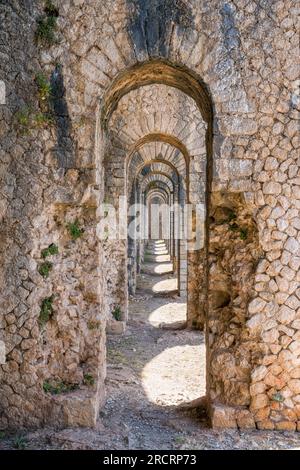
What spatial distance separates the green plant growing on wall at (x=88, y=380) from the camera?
4078mm

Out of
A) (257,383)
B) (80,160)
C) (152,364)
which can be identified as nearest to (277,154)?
(80,160)

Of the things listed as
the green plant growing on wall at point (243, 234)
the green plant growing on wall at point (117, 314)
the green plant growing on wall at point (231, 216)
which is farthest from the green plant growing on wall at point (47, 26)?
the green plant growing on wall at point (117, 314)

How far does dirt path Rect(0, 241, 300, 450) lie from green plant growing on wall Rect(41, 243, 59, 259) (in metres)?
1.57

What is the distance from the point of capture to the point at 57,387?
158 inches

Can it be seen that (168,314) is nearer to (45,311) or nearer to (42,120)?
(45,311)

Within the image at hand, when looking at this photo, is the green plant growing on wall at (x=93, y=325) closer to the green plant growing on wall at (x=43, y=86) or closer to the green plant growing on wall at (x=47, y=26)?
the green plant growing on wall at (x=43, y=86)

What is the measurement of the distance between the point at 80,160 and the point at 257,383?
2.61 meters

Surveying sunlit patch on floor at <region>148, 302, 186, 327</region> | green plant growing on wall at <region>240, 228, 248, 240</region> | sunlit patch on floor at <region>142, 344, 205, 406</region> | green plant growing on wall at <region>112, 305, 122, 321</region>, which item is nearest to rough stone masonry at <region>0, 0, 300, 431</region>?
green plant growing on wall at <region>240, 228, 248, 240</region>

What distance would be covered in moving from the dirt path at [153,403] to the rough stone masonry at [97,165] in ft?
0.59

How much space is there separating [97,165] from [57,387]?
2.10 m

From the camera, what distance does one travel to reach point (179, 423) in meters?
4.22

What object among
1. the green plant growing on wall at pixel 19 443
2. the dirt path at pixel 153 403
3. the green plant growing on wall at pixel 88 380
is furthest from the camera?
the green plant growing on wall at pixel 88 380

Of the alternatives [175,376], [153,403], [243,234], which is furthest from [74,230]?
[175,376]
